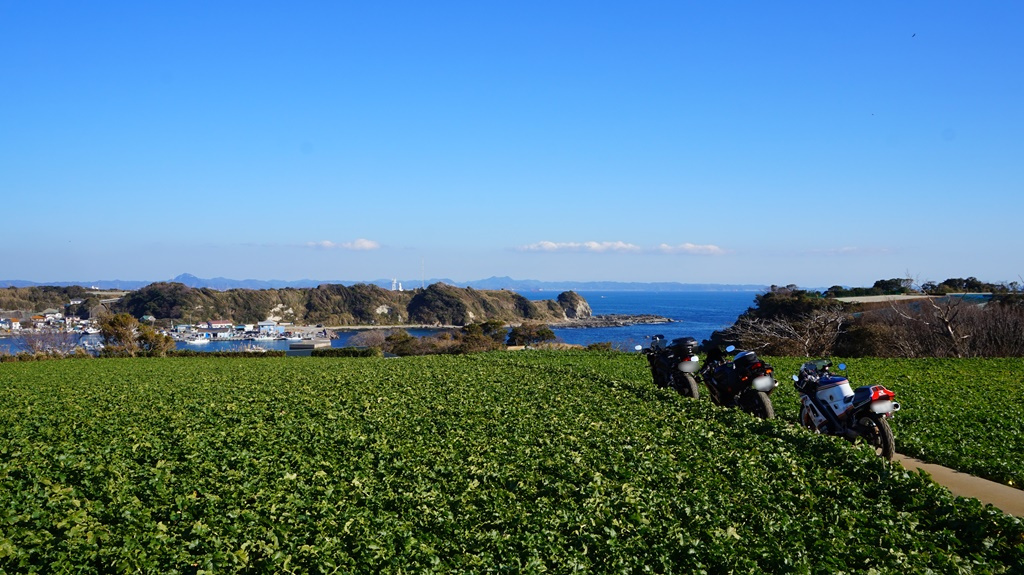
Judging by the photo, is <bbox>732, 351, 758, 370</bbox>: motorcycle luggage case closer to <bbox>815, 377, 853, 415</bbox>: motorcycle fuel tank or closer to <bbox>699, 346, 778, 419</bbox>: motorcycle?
<bbox>699, 346, 778, 419</bbox>: motorcycle

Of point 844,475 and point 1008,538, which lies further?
point 844,475

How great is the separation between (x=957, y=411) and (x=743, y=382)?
3767 millimetres

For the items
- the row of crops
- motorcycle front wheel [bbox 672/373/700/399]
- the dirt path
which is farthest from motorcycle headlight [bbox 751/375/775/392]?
the dirt path

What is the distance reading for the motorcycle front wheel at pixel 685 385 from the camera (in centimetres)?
1326

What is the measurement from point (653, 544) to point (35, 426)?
11.1 m

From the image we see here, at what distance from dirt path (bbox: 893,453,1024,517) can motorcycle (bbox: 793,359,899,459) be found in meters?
0.57

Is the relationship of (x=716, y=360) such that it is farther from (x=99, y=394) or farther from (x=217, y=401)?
Result: (x=99, y=394)

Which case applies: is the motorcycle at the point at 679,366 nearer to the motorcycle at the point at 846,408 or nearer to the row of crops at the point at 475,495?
the row of crops at the point at 475,495

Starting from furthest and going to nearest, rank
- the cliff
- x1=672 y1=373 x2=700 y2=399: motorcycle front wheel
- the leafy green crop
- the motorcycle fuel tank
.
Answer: the cliff, x1=672 y1=373 x2=700 y2=399: motorcycle front wheel, the motorcycle fuel tank, the leafy green crop

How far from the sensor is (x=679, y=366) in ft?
44.6

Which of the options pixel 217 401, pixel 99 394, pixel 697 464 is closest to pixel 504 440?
pixel 697 464

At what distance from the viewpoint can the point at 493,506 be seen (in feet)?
22.4

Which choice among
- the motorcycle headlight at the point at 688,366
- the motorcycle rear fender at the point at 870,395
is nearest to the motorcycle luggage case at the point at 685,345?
the motorcycle headlight at the point at 688,366

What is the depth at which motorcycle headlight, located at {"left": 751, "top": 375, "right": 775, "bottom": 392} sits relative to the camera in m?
11.3
